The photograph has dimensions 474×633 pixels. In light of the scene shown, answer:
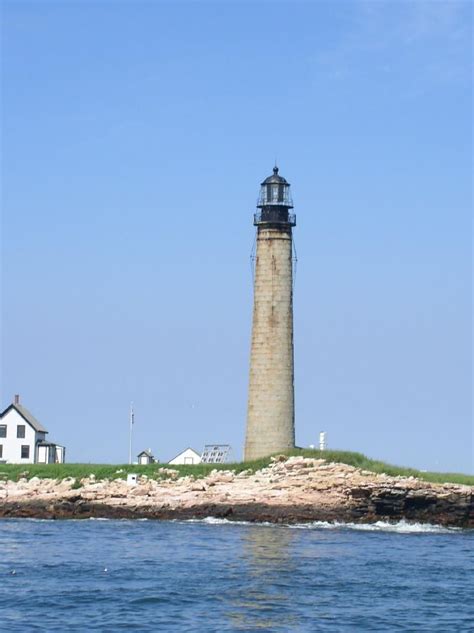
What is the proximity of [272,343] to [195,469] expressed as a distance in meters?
6.20

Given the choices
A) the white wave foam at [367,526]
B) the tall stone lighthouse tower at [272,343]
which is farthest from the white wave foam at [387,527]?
the tall stone lighthouse tower at [272,343]

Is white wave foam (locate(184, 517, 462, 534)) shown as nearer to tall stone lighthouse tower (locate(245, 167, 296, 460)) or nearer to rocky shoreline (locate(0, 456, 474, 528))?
rocky shoreline (locate(0, 456, 474, 528))

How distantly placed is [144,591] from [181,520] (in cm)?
1936

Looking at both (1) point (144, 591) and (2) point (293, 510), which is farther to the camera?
(2) point (293, 510)

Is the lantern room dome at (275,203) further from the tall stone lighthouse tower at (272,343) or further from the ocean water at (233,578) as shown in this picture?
the ocean water at (233,578)

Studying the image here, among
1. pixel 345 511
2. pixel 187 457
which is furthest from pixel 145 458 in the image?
pixel 345 511

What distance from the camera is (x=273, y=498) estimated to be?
50.2 meters

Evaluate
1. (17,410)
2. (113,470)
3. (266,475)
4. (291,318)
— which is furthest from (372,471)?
(17,410)

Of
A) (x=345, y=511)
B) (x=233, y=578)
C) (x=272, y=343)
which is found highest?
(x=272, y=343)

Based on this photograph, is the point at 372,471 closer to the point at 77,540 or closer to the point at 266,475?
the point at 266,475

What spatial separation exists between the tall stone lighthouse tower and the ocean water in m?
7.72

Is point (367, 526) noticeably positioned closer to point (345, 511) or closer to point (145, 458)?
point (345, 511)

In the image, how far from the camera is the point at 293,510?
49281 mm

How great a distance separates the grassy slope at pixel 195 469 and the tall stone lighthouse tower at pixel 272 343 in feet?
4.48
